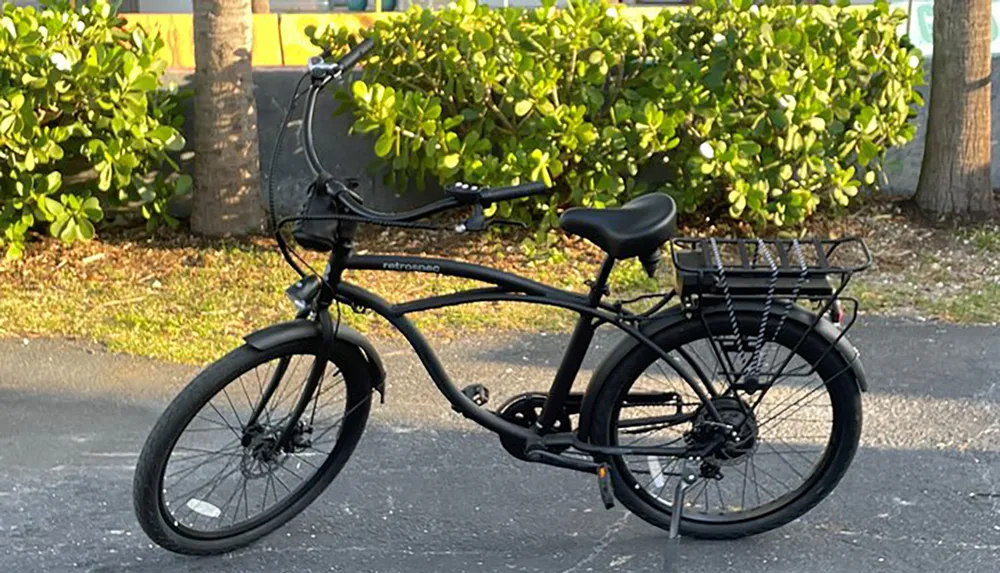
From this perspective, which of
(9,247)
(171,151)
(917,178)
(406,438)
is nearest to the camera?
(406,438)

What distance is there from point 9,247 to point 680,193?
3680mm

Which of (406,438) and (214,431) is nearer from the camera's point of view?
(214,431)

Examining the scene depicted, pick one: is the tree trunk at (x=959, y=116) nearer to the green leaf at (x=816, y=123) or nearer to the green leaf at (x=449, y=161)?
the green leaf at (x=816, y=123)

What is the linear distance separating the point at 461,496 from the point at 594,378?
2.58 feet

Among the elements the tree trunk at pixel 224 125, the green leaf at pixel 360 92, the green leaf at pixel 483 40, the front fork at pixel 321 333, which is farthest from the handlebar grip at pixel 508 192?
the tree trunk at pixel 224 125

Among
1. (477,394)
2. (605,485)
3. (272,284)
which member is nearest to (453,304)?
(477,394)

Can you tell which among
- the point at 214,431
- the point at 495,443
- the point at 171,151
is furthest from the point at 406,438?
the point at 171,151

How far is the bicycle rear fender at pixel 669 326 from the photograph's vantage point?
3.46 meters

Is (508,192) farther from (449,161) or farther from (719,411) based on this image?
(449,161)

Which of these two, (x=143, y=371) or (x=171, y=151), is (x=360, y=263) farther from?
(x=171, y=151)

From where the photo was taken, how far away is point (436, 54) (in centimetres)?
652

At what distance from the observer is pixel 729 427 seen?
141 inches

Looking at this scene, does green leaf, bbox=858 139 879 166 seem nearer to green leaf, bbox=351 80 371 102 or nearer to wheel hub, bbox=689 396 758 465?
green leaf, bbox=351 80 371 102

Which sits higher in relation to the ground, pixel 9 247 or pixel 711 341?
pixel 711 341
